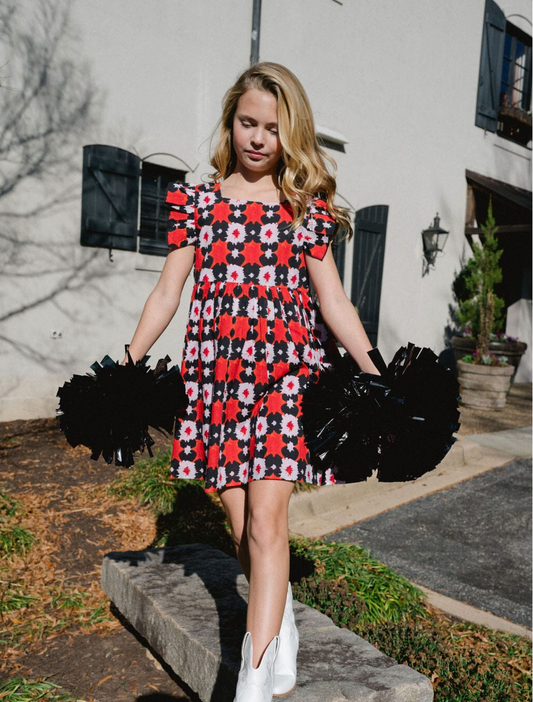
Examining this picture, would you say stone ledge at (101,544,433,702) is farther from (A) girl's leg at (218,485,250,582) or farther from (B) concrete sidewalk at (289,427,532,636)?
(B) concrete sidewalk at (289,427,532,636)

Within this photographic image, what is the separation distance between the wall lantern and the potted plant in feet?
2.05

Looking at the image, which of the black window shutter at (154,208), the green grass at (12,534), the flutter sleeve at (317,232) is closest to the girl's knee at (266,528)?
the flutter sleeve at (317,232)

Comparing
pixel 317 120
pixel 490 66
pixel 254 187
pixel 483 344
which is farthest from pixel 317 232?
pixel 490 66

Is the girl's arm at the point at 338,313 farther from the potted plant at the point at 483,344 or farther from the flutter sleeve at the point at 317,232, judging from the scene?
the potted plant at the point at 483,344

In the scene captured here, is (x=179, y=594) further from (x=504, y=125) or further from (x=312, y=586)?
(x=504, y=125)

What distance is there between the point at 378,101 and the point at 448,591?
24.3 feet

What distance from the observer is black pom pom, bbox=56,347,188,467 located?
2.08 m

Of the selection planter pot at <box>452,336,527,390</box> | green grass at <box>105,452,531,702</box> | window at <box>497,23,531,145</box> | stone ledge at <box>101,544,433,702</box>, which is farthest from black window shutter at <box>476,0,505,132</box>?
stone ledge at <box>101,544,433,702</box>

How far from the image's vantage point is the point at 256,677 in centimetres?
173

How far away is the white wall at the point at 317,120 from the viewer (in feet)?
19.9

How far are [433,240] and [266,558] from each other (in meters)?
8.79

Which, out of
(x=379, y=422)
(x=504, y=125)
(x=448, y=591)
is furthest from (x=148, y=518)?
(x=504, y=125)

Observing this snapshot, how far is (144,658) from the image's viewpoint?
2.61m

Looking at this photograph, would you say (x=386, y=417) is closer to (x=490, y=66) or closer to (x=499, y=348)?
(x=499, y=348)
